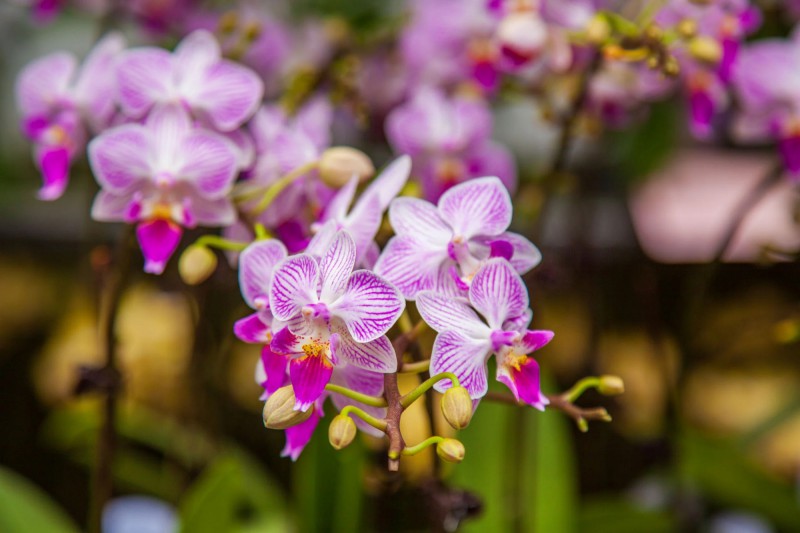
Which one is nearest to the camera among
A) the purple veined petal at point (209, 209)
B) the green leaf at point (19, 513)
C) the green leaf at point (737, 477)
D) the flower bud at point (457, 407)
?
the flower bud at point (457, 407)

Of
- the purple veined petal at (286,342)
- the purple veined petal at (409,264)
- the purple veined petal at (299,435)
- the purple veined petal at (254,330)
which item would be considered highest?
the purple veined petal at (409,264)

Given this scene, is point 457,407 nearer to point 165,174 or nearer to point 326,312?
point 326,312

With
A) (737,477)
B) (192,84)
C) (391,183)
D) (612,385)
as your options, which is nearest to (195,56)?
(192,84)

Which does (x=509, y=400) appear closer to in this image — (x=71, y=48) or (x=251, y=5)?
(x=251, y=5)

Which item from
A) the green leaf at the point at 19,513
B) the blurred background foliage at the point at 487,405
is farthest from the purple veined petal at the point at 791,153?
the green leaf at the point at 19,513

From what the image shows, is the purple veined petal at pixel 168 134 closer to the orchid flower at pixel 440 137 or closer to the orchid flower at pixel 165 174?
the orchid flower at pixel 165 174

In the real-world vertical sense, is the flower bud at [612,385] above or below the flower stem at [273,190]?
below

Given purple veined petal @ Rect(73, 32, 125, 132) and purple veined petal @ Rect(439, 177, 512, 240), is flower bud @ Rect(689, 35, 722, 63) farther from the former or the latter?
purple veined petal @ Rect(73, 32, 125, 132)
